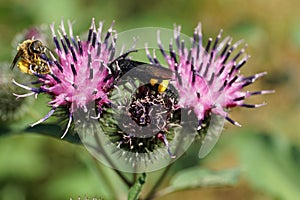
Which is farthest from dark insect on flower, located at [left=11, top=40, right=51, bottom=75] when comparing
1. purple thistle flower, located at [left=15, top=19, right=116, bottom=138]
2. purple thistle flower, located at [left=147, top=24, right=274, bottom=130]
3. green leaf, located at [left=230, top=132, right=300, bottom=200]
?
green leaf, located at [left=230, top=132, right=300, bottom=200]

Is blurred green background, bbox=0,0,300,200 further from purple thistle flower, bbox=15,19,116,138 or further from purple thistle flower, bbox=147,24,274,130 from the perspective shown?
purple thistle flower, bbox=147,24,274,130

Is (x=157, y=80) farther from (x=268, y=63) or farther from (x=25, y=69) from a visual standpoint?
(x=268, y=63)

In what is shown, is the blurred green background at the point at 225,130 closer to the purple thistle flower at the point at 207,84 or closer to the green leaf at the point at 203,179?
the green leaf at the point at 203,179

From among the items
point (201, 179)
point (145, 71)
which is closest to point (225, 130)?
point (201, 179)

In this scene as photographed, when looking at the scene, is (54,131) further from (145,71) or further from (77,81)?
(145,71)

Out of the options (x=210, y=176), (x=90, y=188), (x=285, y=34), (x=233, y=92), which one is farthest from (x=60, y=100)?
(x=285, y=34)
